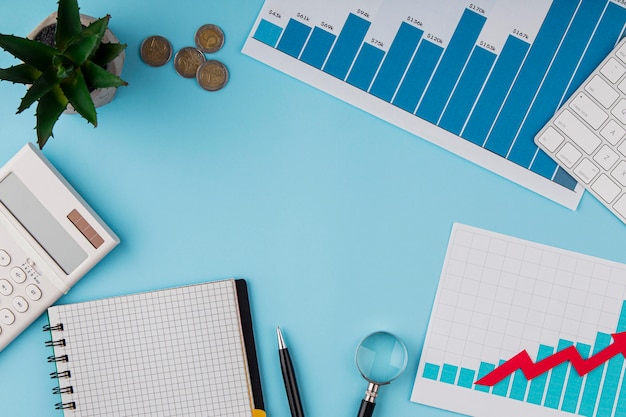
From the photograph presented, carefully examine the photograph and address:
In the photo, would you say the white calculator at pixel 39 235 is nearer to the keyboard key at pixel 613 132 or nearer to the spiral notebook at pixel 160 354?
the spiral notebook at pixel 160 354

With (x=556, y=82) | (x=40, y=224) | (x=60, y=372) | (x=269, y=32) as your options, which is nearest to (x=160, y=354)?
(x=60, y=372)

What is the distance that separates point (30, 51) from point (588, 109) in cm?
77

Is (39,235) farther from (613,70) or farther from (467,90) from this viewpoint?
(613,70)

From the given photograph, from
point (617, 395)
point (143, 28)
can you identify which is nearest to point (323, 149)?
point (143, 28)

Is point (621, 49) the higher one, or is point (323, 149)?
point (621, 49)

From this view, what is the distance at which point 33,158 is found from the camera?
971mm

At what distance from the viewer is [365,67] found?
39.2 inches

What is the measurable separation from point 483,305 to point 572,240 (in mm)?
164

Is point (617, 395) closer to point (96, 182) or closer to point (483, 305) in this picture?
point (483, 305)

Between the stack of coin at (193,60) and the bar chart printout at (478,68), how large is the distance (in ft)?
0.46

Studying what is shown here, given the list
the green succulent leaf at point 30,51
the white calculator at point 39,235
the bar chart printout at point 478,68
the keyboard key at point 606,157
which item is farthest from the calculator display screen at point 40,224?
the keyboard key at point 606,157

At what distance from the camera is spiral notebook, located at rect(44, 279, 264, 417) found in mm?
990

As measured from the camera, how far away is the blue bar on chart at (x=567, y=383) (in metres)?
0.98

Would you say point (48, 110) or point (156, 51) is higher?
point (156, 51)
